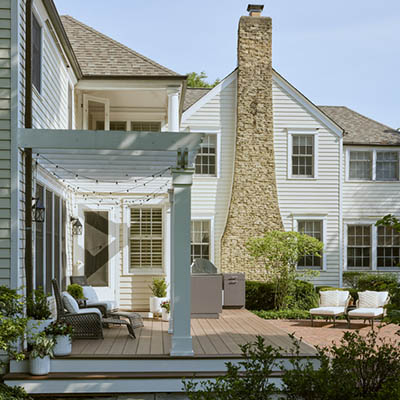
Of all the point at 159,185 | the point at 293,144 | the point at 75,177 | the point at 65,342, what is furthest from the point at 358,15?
the point at 65,342

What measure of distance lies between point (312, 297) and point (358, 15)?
9785 mm

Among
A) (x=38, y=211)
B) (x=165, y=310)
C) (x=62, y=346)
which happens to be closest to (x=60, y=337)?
(x=62, y=346)

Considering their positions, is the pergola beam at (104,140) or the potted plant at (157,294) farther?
the potted plant at (157,294)

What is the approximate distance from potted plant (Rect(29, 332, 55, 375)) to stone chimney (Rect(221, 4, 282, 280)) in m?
10.5

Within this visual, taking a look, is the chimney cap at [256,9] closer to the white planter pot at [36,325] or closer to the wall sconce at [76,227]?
the wall sconce at [76,227]

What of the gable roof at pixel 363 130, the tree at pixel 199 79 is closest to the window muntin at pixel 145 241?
the gable roof at pixel 363 130

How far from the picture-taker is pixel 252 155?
59.4 ft

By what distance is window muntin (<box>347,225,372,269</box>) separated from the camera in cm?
1972

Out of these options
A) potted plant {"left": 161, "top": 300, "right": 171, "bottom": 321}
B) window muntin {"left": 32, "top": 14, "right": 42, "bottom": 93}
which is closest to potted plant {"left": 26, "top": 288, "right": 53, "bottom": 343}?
window muntin {"left": 32, "top": 14, "right": 42, "bottom": 93}

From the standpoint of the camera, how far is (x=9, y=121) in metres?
7.68

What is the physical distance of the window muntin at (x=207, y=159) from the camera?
18.2 metres

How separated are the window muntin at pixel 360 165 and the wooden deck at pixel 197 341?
945 cm

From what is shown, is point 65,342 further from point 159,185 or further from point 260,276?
point 260,276

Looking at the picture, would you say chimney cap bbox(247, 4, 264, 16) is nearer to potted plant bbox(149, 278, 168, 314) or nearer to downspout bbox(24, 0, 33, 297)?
potted plant bbox(149, 278, 168, 314)
